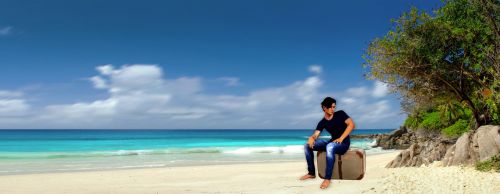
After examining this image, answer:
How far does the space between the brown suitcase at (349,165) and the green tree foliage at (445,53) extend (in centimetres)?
1243

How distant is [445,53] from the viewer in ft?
65.8

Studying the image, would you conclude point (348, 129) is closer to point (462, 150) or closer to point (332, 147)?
point (332, 147)

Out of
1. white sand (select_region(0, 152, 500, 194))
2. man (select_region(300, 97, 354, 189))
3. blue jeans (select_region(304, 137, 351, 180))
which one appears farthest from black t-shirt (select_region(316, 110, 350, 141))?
white sand (select_region(0, 152, 500, 194))

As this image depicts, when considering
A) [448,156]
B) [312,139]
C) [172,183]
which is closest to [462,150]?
[448,156]

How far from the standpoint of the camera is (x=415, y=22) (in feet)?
66.8

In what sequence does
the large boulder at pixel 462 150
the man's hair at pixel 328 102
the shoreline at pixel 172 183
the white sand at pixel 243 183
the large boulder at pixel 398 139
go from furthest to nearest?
the large boulder at pixel 398 139 < the large boulder at pixel 462 150 < the shoreline at pixel 172 183 < the white sand at pixel 243 183 < the man's hair at pixel 328 102

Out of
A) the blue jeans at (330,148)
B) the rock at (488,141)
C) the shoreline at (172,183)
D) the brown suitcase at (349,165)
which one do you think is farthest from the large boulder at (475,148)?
the blue jeans at (330,148)

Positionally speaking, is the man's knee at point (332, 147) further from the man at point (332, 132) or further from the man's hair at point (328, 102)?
the man's hair at point (328, 102)

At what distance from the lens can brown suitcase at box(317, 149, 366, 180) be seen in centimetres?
823

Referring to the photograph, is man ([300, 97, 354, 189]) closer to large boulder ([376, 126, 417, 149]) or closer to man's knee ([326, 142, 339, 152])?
man's knee ([326, 142, 339, 152])

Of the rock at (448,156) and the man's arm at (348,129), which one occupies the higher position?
the man's arm at (348,129)

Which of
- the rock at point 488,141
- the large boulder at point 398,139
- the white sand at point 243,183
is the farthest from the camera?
the large boulder at point 398,139

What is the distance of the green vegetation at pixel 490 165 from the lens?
50.2 feet

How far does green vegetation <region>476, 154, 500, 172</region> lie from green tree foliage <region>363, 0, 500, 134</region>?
332cm
